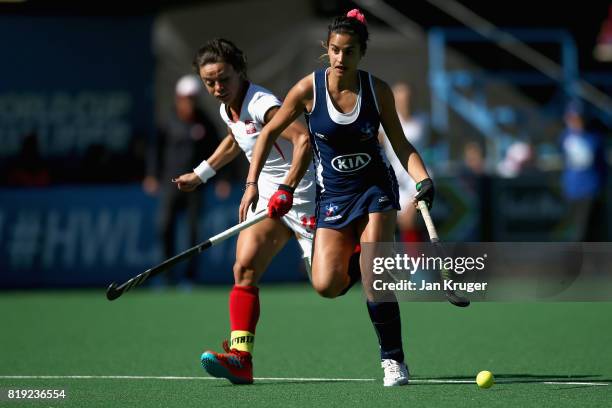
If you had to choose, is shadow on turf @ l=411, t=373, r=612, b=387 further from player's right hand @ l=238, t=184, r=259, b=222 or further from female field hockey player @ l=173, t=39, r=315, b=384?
player's right hand @ l=238, t=184, r=259, b=222

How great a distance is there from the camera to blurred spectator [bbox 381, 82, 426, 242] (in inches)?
453

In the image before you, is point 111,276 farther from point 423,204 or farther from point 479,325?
point 423,204

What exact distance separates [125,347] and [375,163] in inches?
105

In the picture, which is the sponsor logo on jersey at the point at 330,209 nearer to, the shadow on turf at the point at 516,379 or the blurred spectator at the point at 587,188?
the shadow on turf at the point at 516,379

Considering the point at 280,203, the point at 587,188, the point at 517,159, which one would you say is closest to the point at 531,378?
the point at 280,203

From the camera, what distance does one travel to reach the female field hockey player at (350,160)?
6.31 m

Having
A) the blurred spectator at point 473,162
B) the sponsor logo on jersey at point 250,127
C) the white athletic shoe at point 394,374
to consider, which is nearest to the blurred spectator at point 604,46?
the blurred spectator at point 473,162

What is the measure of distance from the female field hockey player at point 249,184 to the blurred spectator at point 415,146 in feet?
13.8

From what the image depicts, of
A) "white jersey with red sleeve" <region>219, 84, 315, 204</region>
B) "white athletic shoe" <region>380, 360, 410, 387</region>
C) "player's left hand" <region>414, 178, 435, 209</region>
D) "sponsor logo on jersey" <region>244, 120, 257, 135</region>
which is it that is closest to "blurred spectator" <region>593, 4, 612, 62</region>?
"white jersey with red sleeve" <region>219, 84, 315, 204</region>

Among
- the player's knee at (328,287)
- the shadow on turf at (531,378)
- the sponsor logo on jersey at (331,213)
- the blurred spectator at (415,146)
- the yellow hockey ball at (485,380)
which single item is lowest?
the yellow hockey ball at (485,380)

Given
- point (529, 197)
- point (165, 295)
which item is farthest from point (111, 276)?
point (529, 197)

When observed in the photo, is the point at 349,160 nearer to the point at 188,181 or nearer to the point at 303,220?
the point at 303,220

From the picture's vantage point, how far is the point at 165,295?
1295 centimetres

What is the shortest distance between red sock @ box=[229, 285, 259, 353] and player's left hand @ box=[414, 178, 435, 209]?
1.05m
